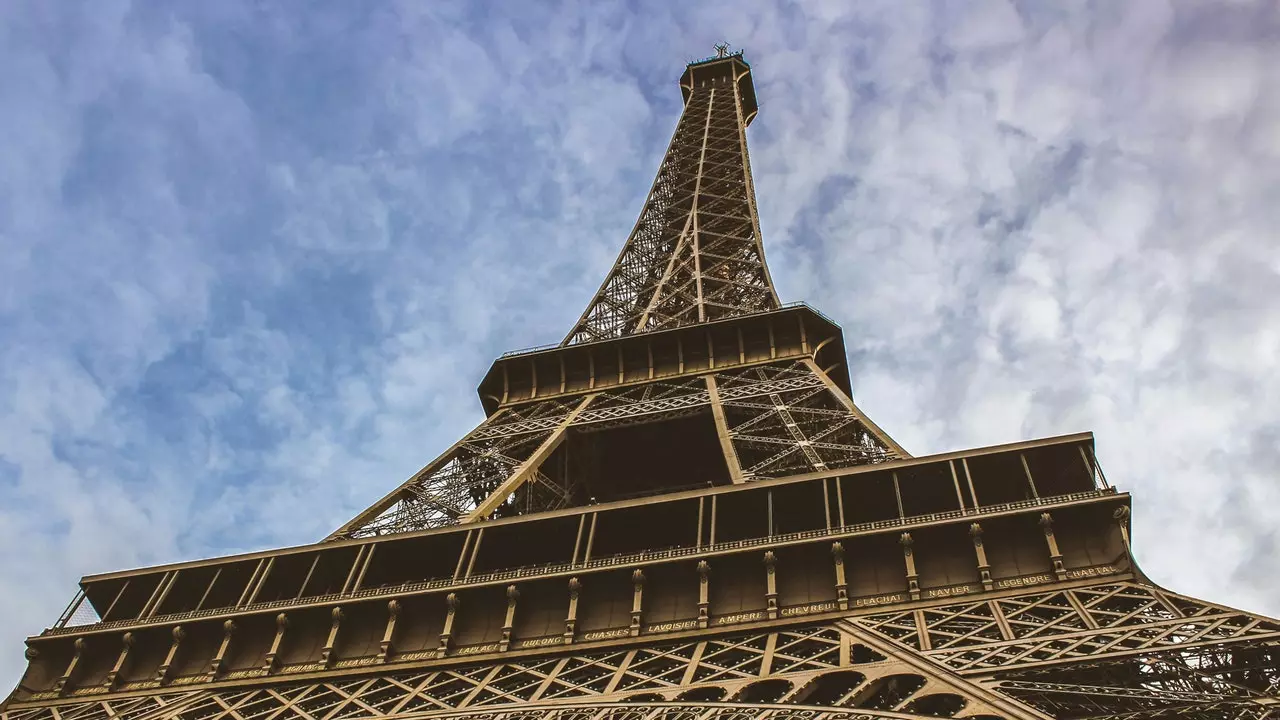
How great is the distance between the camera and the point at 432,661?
20578 millimetres

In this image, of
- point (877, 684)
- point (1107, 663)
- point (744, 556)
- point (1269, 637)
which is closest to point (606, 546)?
point (744, 556)

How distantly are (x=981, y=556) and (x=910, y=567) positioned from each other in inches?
44.7

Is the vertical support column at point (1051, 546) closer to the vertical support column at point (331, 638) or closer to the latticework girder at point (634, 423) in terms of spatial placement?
the latticework girder at point (634, 423)

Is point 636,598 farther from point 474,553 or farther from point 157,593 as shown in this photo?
point 157,593

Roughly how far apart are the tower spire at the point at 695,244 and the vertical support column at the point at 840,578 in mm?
19574

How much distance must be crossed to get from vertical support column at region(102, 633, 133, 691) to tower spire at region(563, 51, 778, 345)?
18.2m

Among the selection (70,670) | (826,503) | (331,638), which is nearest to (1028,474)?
(826,503)

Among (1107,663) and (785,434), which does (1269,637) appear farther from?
(785,434)

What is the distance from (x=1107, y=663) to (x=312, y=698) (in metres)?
12.9

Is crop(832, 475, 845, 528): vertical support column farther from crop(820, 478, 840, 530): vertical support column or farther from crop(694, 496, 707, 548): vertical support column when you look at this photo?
crop(694, 496, 707, 548): vertical support column

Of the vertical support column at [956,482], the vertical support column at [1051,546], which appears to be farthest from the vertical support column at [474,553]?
the vertical support column at [1051,546]

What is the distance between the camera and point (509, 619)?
2089cm

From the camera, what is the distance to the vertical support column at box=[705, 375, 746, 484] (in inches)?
990

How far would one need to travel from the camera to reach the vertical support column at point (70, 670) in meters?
22.4
